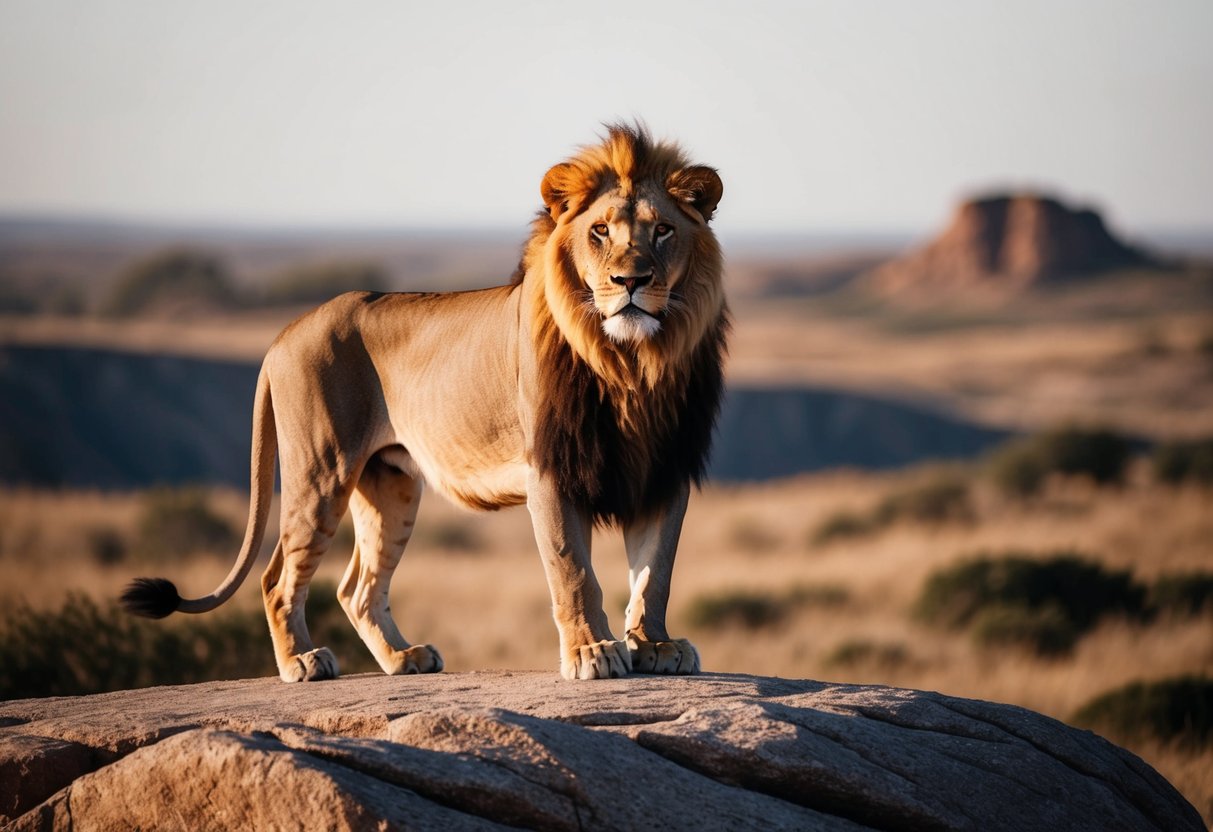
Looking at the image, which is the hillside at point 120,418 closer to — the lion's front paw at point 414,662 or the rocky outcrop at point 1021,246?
the lion's front paw at point 414,662

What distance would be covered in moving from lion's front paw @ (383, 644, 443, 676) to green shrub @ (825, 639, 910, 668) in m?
8.69

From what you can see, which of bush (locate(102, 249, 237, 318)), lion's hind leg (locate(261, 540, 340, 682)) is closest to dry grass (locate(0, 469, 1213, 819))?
lion's hind leg (locate(261, 540, 340, 682))

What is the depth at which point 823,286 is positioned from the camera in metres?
119

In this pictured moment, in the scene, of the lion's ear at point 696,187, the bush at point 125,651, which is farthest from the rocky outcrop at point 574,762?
the bush at point 125,651

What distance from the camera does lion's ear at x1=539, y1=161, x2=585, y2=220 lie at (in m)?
5.79

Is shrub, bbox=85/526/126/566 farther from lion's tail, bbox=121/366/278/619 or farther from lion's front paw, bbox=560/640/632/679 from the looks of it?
lion's front paw, bbox=560/640/632/679

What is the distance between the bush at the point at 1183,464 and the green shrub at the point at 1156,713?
1681 cm

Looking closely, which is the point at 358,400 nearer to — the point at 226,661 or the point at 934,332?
the point at 226,661

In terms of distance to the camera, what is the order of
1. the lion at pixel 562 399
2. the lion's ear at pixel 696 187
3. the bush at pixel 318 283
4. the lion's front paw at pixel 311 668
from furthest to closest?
the bush at pixel 318 283, the lion's front paw at pixel 311 668, the lion's ear at pixel 696 187, the lion at pixel 562 399

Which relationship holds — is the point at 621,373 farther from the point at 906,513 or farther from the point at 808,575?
the point at 906,513

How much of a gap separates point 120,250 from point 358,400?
464 feet

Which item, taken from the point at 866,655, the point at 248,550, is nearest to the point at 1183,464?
the point at 866,655

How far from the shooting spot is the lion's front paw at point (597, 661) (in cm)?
551

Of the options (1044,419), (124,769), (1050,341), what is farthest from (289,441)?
(1050,341)
